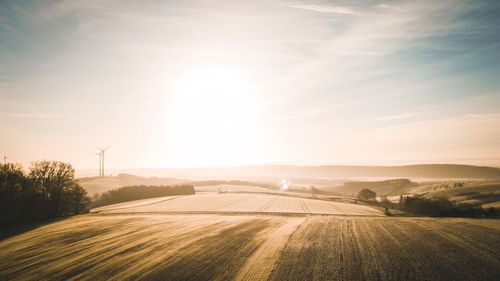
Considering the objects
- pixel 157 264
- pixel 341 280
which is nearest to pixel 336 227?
pixel 341 280

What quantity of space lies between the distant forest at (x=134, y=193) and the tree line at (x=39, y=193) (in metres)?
25.1

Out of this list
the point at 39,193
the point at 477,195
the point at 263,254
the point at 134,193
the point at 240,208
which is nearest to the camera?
the point at 263,254

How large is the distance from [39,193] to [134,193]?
3549 centimetres

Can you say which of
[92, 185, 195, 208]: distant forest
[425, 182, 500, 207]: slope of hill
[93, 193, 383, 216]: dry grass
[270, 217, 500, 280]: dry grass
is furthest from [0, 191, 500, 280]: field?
[425, 182, 500, 207]: slope of hill

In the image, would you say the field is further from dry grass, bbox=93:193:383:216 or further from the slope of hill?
the slope of hill

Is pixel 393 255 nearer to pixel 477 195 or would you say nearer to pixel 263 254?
pixel 263 254

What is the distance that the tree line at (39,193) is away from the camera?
41806 millimetres

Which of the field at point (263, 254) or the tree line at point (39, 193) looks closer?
the field at point (263, 254)

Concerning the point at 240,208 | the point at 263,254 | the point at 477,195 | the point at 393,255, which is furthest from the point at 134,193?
the point at 477,195

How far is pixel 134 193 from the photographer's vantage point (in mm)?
80062

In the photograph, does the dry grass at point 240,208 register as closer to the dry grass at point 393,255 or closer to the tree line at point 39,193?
the tree line at point 39,193

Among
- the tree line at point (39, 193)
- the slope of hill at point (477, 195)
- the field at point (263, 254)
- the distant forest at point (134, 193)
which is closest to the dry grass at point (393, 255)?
the field at point (263, 254)

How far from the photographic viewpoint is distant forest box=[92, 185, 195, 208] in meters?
76.6

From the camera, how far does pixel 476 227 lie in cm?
2448
